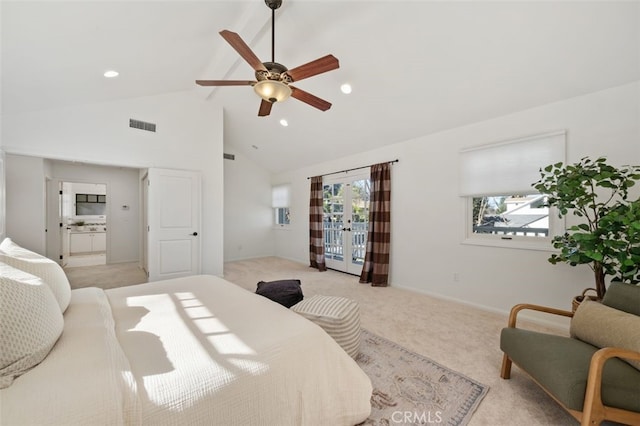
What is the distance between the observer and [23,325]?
0.92 m

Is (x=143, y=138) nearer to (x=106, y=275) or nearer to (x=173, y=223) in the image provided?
(x=173, y=223)

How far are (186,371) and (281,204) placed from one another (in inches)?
237

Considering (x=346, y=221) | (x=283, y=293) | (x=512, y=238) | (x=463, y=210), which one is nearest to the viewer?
(x=283, y=293)

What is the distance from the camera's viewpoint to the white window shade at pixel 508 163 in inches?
109

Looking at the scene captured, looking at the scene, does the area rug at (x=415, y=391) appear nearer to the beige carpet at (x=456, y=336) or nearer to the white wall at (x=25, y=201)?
the beige carpet at (x=456, y=336)

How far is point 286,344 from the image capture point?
4.07 ft

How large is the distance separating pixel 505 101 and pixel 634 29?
3.21 feet

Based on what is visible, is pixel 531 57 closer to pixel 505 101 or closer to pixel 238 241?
pixel 505 101

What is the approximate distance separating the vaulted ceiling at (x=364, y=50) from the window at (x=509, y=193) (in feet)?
1.51

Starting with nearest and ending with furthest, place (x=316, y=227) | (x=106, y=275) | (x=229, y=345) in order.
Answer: (x=229, y=345)
(x=106, y=275)
(x=316, y=227)

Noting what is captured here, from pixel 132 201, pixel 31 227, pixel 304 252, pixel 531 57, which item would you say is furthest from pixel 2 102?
pixel 531 57

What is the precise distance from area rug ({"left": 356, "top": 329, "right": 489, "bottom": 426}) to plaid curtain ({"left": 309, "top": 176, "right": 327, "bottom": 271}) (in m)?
3.30
